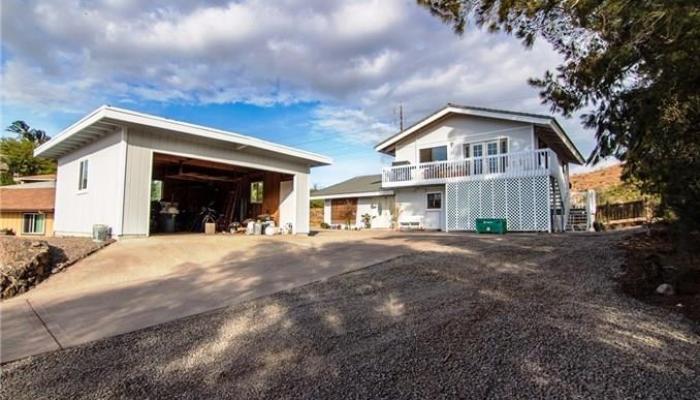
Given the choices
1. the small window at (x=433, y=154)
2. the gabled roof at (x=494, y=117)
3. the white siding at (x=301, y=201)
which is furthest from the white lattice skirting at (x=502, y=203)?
the white siding at (x=301, y=201)

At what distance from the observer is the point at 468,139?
17422 millimetres

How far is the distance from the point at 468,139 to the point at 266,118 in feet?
35.7

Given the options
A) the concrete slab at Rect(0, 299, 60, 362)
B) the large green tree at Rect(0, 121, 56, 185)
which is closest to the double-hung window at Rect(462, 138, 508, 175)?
the concrete slab at Rect(0, 299, 60, 362)

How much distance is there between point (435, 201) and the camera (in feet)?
60.2

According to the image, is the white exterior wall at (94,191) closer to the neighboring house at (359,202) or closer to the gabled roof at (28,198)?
the gabled roof at (28,198)

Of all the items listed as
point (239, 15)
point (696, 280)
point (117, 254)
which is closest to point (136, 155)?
point (117, 254)

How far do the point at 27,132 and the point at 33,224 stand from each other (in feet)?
82.5

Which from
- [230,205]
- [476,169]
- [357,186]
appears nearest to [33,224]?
[230,205]

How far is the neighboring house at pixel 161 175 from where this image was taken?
9.20 m

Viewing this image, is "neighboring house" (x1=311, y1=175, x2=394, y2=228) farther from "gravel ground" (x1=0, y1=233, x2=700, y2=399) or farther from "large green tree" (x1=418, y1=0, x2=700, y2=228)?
"gravel ground" (x1=0, y1=233, x2=700, y2=399)

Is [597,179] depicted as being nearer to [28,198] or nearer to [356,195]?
[356,195]

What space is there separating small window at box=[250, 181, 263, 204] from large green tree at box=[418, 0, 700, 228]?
11.6m

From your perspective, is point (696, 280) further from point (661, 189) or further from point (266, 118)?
point (266, 118)

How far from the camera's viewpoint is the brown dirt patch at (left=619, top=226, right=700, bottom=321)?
13.3 ft
